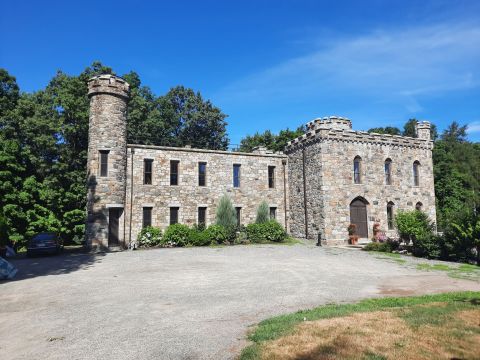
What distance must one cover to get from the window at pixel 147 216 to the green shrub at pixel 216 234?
13.2 feet

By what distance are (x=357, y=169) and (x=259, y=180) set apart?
24.5 ft

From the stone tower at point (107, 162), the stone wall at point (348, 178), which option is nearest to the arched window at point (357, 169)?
the stone wall at point (348, 178)

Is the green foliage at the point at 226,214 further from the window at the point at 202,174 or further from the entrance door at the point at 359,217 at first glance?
the entrance door at the point at 359,217

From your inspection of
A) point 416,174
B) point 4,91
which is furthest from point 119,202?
point 416,174

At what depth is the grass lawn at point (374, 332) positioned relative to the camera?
4.87 meters

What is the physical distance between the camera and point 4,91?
3008cm

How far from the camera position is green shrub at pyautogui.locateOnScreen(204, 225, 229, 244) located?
22406 millimetres

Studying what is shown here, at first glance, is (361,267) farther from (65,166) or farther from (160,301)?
(65,166)

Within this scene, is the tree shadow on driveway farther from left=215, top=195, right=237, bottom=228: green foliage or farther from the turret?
the turret

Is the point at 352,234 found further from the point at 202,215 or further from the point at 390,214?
the point at 202,215

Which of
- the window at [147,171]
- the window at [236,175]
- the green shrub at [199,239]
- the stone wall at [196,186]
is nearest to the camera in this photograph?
the green shrub at [199,239]

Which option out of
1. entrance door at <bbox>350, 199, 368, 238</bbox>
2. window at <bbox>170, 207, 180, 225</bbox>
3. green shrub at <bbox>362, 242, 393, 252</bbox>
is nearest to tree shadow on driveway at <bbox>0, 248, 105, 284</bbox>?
window at <bbox>170, 207, 180, 225</bbox>

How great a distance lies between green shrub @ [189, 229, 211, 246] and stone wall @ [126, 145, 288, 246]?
2231 mm

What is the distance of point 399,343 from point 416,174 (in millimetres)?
24381
